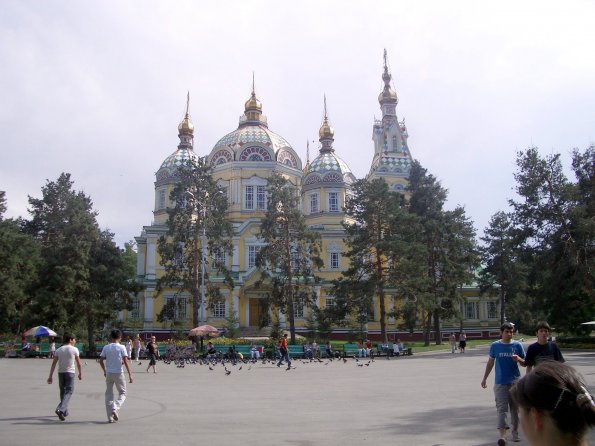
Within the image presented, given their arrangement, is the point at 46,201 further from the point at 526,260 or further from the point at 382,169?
the point at 526,260

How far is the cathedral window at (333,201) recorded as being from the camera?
58.0 meters

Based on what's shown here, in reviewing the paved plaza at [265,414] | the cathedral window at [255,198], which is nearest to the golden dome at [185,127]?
the cathedral window at [255,198]

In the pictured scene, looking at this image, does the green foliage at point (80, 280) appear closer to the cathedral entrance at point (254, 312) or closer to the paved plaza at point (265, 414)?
the cathedral entrance at point (254, 312)

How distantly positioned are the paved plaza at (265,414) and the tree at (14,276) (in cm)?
2419

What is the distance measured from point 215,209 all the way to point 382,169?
28108 mm

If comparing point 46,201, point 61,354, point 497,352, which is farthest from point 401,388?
point 46,201

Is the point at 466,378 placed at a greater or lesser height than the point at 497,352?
lesser

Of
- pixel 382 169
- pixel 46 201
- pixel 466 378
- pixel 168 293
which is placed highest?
pixel 382 169

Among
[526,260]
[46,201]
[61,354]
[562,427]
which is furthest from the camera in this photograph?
[46,201]

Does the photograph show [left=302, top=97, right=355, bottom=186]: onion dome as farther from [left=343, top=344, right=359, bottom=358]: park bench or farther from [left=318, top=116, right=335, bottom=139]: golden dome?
[left=343, top=344, right=359, bottom=358]: park bench

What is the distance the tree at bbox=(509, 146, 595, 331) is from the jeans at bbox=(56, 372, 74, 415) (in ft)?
98.9

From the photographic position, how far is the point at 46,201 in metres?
51.4

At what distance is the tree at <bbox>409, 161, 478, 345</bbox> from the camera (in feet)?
137

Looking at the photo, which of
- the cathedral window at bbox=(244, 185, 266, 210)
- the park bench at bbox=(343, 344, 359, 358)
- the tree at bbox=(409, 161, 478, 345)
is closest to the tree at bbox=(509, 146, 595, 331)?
the tree at bbox=(409, 161, 478, 345)
